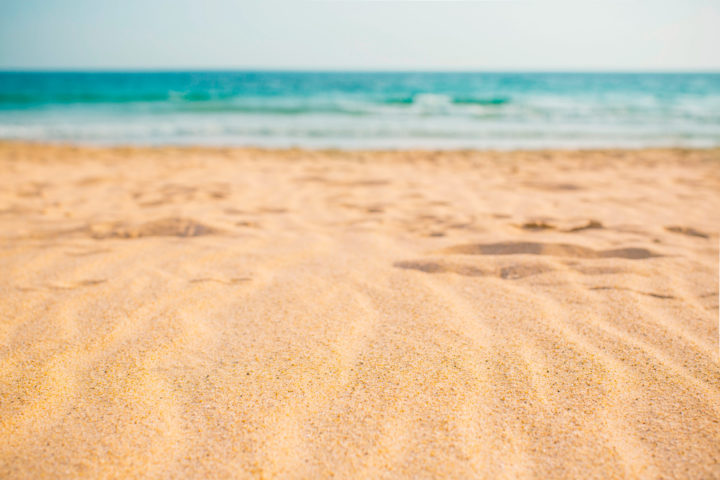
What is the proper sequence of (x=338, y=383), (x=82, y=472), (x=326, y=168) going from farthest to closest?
(x=326, y=168) < (x=338, y=383) < (x=82, y=472)

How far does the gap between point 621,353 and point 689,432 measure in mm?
354

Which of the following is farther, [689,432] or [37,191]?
[37,191]

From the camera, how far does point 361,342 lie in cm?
155

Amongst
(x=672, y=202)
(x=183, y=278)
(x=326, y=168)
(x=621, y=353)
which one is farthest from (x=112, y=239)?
(x=672, y=202)

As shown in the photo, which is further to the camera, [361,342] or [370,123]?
[370,123]

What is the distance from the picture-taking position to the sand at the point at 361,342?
1099 millimetres

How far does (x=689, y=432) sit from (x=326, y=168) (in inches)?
182

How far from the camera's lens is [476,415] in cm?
121

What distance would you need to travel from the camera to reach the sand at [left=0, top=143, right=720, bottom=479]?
110 centimetres

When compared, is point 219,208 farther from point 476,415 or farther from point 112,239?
point 476,415

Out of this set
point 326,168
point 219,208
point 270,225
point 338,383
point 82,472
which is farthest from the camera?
point 326,168

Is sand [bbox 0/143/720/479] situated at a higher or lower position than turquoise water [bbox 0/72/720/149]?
lower

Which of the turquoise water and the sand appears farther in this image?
the turquoise water

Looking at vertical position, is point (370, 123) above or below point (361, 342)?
above
